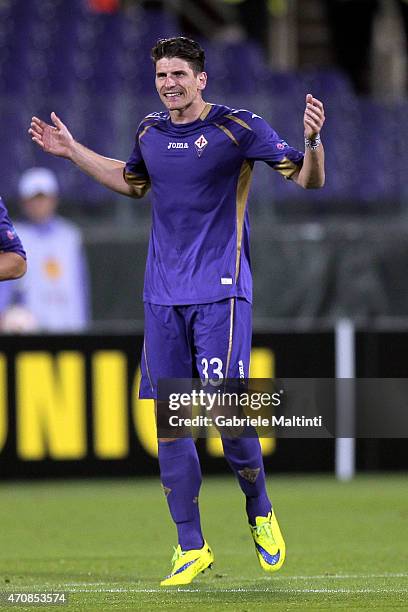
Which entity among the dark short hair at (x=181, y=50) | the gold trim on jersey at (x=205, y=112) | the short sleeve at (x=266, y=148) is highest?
the dark short hair at (x=181, y=50)


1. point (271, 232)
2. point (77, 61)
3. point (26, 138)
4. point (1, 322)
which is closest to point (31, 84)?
point (77, 61)

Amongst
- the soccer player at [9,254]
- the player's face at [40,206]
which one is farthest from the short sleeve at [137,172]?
the player's face at [40,206]

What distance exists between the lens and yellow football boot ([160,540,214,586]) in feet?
20.8

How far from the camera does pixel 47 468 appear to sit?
11391 mm

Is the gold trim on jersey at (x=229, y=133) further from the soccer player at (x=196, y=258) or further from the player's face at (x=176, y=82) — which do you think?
the player's face at (x=176, y=82)

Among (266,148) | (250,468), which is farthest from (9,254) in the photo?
(250,468)

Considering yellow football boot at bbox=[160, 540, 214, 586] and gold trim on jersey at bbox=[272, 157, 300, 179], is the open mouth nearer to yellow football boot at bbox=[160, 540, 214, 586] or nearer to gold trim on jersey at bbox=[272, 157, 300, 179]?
gold trim on jersey at bbox=[272, 157, 300, 179]

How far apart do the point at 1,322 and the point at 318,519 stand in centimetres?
350

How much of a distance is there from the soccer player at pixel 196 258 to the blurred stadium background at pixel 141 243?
16.0 ft

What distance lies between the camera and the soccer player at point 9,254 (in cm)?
666

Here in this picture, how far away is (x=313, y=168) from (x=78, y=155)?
1235mm

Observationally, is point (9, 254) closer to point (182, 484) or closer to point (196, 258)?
point (196, 258)

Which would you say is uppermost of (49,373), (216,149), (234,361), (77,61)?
(77,61)

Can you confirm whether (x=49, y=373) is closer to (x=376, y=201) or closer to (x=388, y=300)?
(x=388, y=300)
